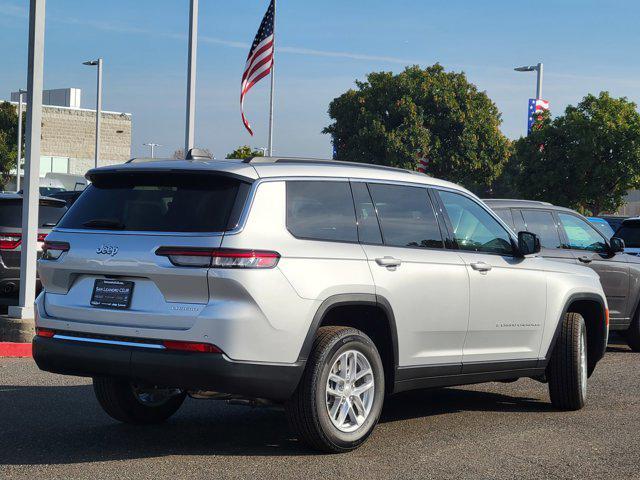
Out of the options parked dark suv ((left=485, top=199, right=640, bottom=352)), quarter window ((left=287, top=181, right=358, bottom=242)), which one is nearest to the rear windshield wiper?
quarter window ((left=287, top=181, right=358, bottom=242))

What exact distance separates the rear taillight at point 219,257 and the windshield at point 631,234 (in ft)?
35.5

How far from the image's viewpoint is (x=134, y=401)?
7.41 m

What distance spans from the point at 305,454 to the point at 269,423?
1220 mm

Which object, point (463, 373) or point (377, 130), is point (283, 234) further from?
point (377, 130)

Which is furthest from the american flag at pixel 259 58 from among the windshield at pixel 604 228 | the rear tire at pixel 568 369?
the rear tire at pixel 568 369

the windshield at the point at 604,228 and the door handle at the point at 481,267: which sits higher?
the door handle at the point at 481,267

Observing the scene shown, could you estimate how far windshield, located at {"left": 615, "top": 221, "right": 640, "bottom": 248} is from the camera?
51.7ft

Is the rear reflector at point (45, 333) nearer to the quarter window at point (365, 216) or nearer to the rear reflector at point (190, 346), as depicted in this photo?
the rear reflector at point (190, 346)

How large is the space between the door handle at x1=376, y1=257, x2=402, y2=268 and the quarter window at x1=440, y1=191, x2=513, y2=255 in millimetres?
849

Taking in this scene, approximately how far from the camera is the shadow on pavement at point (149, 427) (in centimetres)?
655

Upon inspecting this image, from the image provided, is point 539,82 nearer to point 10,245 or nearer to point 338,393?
point 10,245

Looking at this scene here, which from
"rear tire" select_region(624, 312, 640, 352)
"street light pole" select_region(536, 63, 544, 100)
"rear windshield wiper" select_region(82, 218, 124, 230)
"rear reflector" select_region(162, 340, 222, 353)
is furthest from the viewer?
"street light pole" select_region(536, 63, 544, 100)

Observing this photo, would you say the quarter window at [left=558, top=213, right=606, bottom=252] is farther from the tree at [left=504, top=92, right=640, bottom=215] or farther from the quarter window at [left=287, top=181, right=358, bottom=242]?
the tree at [left=504, top=92, right=640, bottom=215]

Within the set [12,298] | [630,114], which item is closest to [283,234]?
[12,298]
